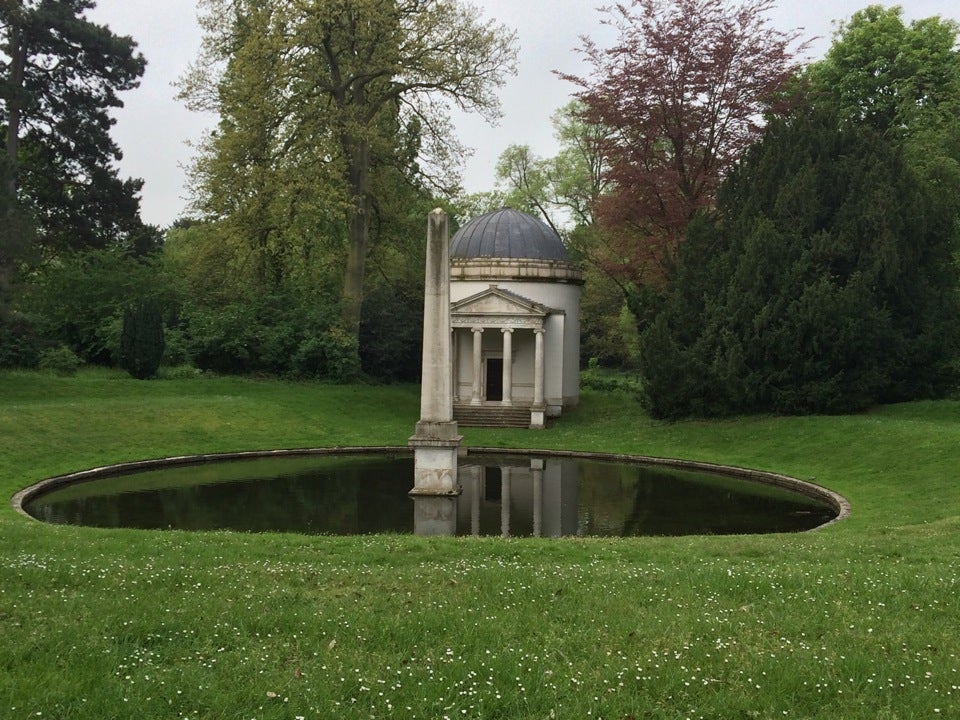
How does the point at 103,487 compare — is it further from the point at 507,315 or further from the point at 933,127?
the point at 933,127

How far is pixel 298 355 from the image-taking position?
3466cm

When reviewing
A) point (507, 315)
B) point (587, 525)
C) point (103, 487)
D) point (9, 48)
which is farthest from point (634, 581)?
point (9, 48)

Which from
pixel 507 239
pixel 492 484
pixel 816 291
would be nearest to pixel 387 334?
pixel 507 239

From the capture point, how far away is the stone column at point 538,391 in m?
32.2

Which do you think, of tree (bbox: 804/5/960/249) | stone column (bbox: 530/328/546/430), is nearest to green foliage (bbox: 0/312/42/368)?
stone column (bbox: 530/328/546/430)

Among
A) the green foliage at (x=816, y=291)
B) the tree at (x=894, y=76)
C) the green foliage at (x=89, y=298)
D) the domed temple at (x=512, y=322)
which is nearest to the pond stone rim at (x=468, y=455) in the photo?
the green foliage at (x=816, y=291)

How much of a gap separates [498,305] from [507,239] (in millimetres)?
3668

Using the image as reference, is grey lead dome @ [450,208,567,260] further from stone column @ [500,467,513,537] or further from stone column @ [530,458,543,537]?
stone column @ [500,467,513,537]

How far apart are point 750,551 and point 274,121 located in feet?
89.8

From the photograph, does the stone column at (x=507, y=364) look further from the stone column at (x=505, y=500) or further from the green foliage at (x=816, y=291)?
the stone column at (x=505, y=500)

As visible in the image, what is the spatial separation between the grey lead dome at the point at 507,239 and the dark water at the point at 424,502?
50.3 ft

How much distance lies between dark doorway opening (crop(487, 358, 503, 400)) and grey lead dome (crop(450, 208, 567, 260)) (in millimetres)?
4678

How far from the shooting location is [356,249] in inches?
1389

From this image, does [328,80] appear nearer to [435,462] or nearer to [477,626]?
[435,462]
